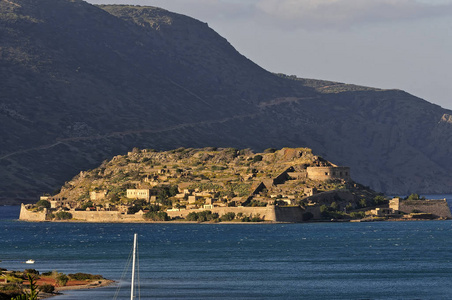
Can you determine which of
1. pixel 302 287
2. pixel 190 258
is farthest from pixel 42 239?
pixel 302 287

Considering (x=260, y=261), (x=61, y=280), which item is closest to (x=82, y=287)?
(x=61, y=280)

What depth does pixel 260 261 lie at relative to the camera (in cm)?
13688

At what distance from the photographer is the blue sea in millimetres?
103062

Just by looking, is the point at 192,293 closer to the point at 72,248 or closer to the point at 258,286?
the point at 258,286

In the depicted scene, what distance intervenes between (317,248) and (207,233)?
42970 mm

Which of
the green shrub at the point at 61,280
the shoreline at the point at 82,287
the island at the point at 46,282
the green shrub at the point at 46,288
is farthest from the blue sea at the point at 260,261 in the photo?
the green shrub at the point at 61,280

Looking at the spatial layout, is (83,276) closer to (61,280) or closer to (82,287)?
(61,280)

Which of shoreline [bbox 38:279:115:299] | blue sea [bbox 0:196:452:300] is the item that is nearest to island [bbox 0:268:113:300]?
shoreline [bbox 38:279:115:299]

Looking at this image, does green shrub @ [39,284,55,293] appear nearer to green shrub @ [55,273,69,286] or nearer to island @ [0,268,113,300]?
island @ [0,268,113,300]

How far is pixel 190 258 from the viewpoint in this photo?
142m

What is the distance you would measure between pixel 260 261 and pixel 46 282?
39.0 meters

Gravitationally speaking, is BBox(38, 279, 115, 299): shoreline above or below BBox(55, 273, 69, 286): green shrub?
below

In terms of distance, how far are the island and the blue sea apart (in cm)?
193

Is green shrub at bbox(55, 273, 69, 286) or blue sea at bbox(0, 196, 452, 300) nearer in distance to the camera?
blue sea at bbox(0, 196, 452, 300)
